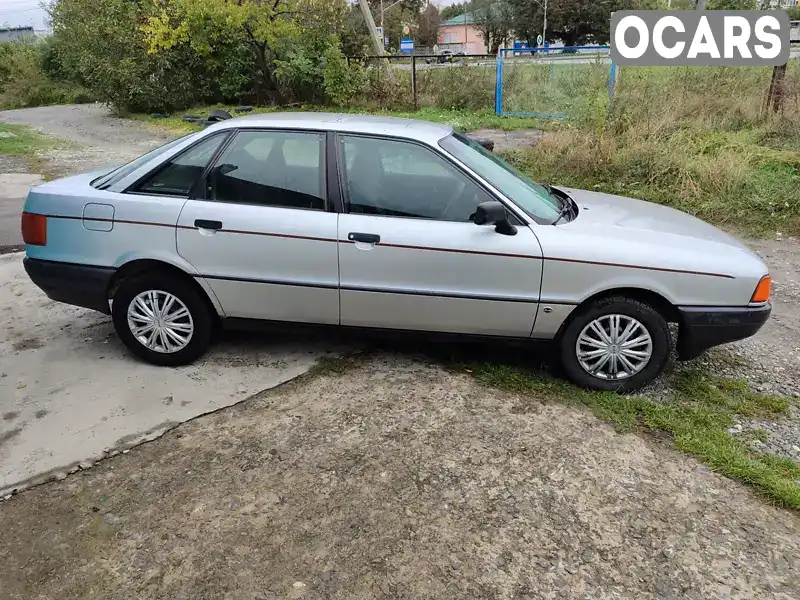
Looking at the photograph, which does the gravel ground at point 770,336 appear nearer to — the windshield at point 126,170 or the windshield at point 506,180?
the windshield at point 506,180

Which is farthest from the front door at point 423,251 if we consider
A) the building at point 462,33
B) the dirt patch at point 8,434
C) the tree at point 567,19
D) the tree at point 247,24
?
the building at point 462,33

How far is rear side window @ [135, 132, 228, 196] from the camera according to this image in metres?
4.12

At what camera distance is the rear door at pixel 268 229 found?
3977mm

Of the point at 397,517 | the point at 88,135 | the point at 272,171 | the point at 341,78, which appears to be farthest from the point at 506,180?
the point at 88,135

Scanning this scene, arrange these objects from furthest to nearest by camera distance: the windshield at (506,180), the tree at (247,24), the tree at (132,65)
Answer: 1. the tree at (132,65)
2. the tree at (247,24)
3. the windshield at (506,180)

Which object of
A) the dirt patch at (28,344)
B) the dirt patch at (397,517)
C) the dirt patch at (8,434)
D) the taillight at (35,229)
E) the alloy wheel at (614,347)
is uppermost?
the taillight at (35,229)

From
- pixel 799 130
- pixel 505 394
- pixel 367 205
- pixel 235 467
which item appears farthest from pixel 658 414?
pixel 799 130

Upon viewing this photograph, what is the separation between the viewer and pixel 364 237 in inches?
154

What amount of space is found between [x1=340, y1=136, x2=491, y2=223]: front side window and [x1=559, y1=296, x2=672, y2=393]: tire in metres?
0.96

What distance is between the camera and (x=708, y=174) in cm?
847

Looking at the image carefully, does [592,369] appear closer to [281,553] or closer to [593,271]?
[593,271]

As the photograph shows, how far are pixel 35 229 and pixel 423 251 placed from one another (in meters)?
2.59

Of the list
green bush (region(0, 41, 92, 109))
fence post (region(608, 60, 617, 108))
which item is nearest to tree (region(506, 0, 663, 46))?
green bush (region(0, 41, 92, 109))

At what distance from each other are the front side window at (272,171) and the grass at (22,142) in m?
12.0
